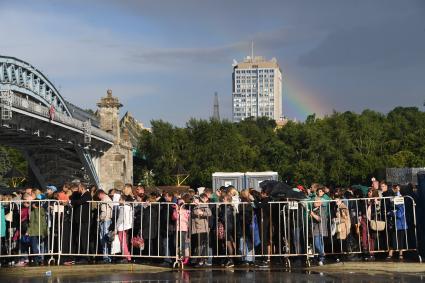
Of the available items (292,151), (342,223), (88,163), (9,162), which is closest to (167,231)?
(342,223)

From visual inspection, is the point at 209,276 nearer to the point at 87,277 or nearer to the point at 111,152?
the point at 87,277

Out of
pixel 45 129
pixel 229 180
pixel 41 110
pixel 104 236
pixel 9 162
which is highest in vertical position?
pixel 9 162

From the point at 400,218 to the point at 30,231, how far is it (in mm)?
7199

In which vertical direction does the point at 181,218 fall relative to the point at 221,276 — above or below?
above

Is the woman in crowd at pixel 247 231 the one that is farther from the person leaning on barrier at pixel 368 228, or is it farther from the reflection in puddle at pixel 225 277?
the person leaning on barrier at pixel 368 228

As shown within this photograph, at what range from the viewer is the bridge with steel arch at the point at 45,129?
43.2 metres

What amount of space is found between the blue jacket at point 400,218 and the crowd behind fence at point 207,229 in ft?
0.06

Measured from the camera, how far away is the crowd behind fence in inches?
555

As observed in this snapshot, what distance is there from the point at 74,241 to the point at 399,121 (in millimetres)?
84510

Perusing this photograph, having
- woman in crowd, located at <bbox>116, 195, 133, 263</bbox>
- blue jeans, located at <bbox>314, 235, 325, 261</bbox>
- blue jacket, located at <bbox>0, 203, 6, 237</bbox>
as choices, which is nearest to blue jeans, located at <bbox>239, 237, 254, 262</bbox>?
blue jeans, located at <bbox>314, 235, 325, 261</bbox>

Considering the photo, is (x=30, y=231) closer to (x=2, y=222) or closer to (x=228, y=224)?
(x=2, y=222)

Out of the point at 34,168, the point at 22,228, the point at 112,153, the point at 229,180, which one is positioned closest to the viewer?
the point at 22,228

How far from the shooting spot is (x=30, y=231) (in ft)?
46.4

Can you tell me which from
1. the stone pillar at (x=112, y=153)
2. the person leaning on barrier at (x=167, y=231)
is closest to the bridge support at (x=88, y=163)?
the stone pillar at (x=112, y=153)
